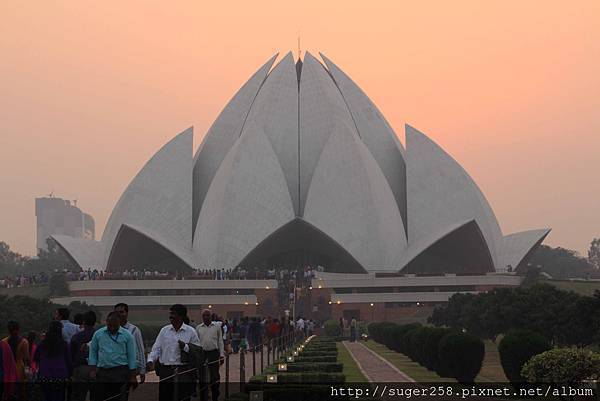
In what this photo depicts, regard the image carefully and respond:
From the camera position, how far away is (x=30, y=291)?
45469mm

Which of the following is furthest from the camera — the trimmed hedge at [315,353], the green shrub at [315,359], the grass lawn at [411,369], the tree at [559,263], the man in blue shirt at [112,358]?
the tree at [559,263]

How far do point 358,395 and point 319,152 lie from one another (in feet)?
137

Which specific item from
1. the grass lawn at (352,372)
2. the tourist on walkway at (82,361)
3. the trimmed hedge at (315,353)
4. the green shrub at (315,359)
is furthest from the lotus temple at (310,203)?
the tourist on walkway at (82,361)

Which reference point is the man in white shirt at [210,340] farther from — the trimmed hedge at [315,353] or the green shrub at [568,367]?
the trimmed hedge at [315,353]

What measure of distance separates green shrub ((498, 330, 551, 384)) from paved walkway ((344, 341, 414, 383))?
173 cm

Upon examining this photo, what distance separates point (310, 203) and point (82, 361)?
3975 cm

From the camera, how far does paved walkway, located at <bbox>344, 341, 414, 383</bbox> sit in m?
13.8

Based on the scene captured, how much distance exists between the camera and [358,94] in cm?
5359

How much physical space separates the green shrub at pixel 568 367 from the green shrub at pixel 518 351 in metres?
0.89

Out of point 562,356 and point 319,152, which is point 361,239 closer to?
point 319,152

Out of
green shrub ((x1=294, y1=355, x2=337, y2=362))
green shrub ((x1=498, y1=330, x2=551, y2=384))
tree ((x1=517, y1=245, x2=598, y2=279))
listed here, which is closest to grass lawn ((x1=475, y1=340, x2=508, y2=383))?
green shrub ((x1=294, y1=355, x2=337, y2=362))

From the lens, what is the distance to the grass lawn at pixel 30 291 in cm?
4443

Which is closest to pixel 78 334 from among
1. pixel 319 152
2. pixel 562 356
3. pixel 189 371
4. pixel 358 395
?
pixel 189 371

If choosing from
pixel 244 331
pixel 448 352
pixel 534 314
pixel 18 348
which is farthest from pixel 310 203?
pixel 18 348
